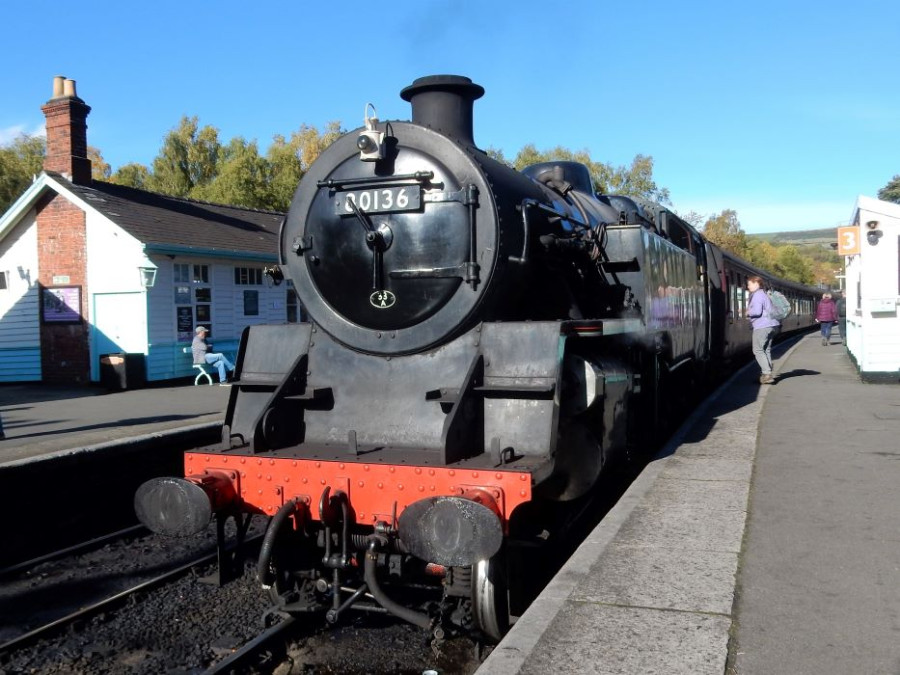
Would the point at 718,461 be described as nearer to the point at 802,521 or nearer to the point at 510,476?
the point at 802,521

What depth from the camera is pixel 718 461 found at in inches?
252

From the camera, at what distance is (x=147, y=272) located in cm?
1409

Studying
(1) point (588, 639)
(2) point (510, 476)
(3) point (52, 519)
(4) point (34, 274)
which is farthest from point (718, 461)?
(4) point (34, 274)

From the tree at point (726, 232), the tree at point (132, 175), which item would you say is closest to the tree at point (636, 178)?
the tree at point (726, 232)

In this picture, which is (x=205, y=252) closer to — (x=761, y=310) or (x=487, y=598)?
(x=761, y=310)

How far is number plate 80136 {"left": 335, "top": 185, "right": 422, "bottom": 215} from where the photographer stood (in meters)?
4.50

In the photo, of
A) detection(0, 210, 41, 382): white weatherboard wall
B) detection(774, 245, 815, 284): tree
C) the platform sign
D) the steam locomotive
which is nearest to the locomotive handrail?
the steam locomotive

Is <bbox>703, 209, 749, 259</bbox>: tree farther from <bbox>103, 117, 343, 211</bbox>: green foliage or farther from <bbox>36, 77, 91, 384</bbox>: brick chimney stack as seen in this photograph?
<bbox>36, 77, 91, 384</bbox>: brick chimney stack

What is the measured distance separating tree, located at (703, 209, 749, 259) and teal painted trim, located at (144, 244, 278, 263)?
34607 mm

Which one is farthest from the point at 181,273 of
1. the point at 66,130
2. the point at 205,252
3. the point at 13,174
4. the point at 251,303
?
the point at 13,174

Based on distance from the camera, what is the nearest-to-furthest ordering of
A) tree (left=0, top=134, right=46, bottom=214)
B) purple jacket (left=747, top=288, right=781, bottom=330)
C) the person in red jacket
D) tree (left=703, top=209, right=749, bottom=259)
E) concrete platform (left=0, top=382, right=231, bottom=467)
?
concrete platform (left=0, top=382, right=231, bottom=467)
purple jacket (left=747, top=288, right=781, bottom=330)
the person in red jacket
tree (left=0, top=134, right=46, bottom=214)
tree (left=703, top=209, right=749, bottom=259)

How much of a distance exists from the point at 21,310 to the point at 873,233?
49.0 ft

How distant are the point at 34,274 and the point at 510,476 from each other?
14460 mm

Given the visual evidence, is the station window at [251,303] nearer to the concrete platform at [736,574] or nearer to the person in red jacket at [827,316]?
the concrete platform at [736,574]
